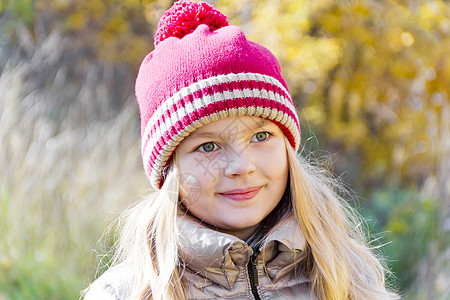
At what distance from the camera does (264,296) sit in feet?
7.00

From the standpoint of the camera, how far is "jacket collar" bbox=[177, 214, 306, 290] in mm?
2097

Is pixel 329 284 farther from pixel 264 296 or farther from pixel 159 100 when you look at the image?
pixel 159 100

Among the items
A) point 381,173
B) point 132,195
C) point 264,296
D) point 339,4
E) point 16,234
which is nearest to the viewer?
point 264,296

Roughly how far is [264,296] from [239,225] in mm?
267

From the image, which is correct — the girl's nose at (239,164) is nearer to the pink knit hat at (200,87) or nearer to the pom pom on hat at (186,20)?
the pink knit hat at (200,87)

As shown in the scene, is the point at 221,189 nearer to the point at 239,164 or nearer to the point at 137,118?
the point at 239,164

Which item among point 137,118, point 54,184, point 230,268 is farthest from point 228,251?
point 137,118

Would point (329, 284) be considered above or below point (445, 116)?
above

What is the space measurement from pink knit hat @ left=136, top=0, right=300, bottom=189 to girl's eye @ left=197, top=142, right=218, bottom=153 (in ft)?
0.23

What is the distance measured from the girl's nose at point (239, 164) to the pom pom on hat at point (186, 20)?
0.56 meters

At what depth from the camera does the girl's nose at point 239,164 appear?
2086 millimetres

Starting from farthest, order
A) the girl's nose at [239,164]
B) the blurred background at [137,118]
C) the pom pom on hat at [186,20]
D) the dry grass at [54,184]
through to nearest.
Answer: the blurred background at [137,118], the dry grass at [54,184], the pom pom on hat at [186,20], the girl's nose at [239,164]

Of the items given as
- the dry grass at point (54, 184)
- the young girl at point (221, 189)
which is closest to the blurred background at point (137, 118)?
the dry grass at point (54, 184)

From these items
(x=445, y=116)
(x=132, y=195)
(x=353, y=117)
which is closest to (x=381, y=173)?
(x=353, y=117)
